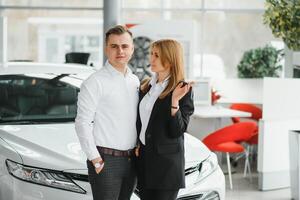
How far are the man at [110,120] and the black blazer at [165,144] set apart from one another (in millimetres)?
133

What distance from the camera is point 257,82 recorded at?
1079 cm

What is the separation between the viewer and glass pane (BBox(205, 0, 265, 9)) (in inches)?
513

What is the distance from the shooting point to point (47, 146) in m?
4.04

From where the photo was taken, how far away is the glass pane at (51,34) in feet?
46.0

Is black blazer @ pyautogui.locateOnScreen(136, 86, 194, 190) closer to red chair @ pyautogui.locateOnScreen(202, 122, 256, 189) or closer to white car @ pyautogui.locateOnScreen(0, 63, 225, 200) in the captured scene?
white car @ pyautogui.locateOnScreen(0, 63, 225, 200)

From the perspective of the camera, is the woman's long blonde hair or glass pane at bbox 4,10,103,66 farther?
glass pane at bbox 4,10,103,66

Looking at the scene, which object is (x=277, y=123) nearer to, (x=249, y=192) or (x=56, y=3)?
(x=249, y=192)

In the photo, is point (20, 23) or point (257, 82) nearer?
point (257, 82)

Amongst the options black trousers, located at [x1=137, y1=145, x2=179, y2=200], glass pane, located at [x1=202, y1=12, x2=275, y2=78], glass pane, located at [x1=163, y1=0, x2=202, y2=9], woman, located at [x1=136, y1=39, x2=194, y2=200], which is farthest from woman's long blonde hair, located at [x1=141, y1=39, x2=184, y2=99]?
glass pane, located at [x1=163, y1=0, x2=202, y2=9]

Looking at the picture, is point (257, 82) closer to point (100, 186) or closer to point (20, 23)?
point (20, 23)

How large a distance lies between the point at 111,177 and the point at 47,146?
3.45ft

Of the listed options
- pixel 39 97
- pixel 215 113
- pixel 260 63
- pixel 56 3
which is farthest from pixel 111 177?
pixel 56 3

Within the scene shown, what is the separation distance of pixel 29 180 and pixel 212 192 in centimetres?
125

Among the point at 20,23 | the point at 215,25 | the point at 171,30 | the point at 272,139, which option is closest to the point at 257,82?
the point at 171,30
